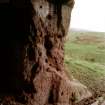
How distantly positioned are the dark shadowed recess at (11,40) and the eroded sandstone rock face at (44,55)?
0.07m

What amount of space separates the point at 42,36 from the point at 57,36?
0.70 m

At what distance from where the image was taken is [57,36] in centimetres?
696

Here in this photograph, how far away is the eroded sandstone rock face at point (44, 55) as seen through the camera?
20.1 feet

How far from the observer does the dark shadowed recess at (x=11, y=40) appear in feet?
20.0

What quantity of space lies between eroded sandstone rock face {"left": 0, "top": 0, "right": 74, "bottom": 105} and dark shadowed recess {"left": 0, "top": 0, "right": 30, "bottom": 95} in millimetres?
74

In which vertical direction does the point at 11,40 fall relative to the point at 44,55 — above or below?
above

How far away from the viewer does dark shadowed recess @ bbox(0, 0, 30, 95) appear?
608 cm

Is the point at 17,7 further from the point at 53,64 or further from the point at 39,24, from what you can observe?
the point at 53,64

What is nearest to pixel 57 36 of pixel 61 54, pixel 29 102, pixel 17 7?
pixel 61 54

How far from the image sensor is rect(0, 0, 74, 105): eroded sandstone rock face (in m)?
6.12

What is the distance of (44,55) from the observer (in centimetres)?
657

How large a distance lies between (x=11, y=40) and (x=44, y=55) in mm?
913

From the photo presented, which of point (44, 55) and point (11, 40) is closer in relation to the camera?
point (11, 40)

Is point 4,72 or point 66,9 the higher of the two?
point 66,9
